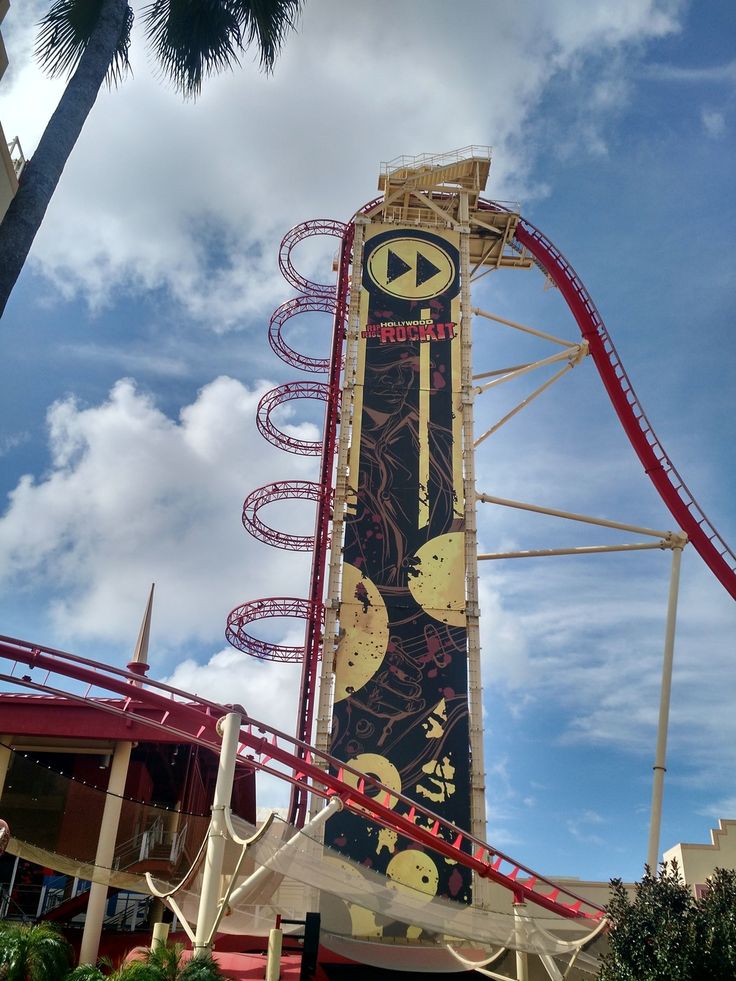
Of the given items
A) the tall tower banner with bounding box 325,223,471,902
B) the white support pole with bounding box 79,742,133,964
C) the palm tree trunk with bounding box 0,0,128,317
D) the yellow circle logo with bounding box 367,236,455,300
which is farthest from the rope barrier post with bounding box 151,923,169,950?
the yellow circle logo with bounding box 367,236,455,300

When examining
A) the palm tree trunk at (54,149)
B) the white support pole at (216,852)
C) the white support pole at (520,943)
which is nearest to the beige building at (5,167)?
the palm tree trunk at (54,149)

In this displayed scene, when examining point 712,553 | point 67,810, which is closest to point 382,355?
point 712,553

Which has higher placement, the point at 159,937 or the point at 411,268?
the point at 411,268

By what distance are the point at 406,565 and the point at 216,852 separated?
14597 millimetres

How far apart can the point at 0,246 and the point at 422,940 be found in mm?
16886

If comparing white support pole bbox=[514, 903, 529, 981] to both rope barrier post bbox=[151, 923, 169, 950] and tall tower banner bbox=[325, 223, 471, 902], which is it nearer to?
rope barrier post bbox=[151, 923, 169, 950]

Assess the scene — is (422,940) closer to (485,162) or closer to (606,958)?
(606,958)

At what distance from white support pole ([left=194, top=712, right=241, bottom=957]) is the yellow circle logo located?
2063cm

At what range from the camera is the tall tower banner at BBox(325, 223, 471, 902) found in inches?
896

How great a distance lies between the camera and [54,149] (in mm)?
12617

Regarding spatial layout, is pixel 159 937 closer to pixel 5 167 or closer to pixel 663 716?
pixel 5 167

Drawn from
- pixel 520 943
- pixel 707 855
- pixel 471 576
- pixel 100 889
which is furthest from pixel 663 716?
pixel 100 889

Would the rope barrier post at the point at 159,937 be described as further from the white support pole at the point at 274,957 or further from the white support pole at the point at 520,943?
the white support pole at the point at 520,943

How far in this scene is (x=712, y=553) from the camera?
83.0ft
